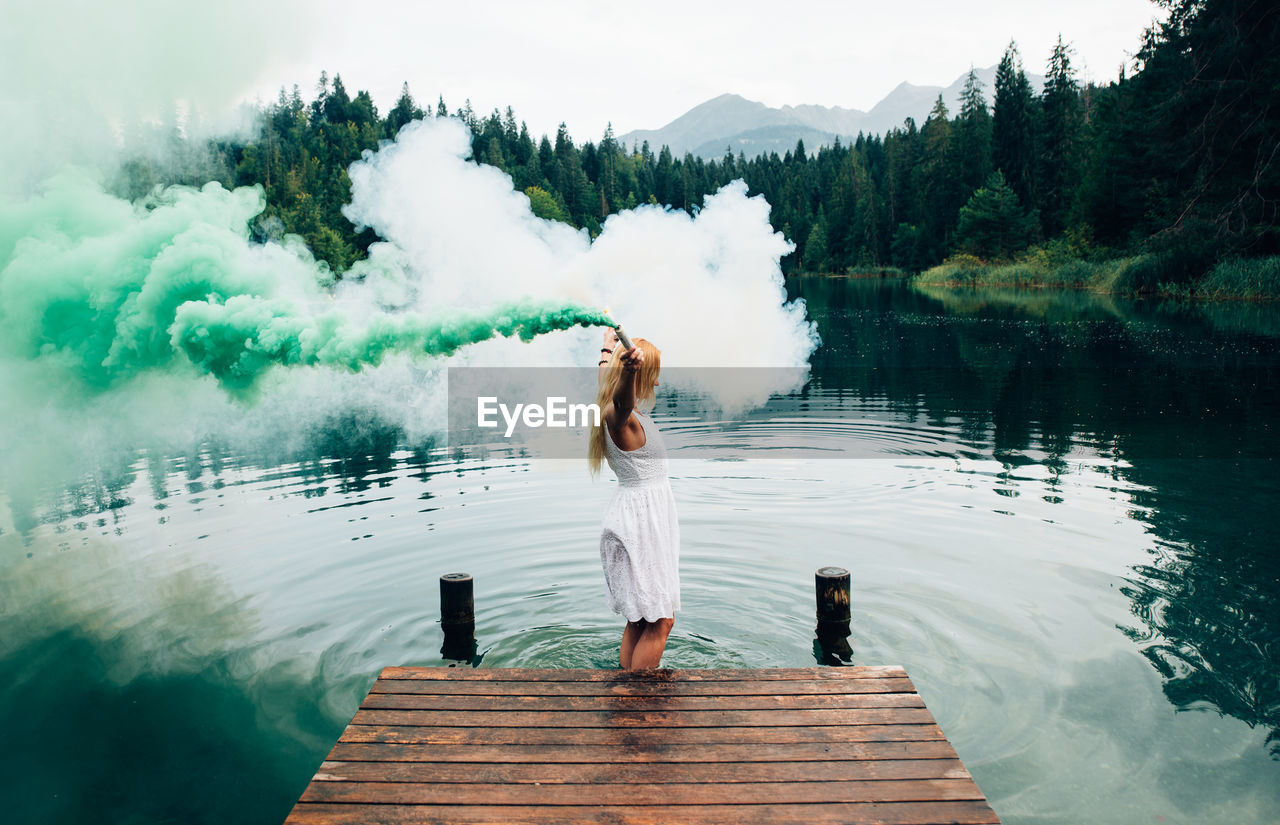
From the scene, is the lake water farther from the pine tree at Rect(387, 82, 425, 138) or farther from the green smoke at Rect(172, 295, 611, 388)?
the pine tree at Rect(387, 82, 425, 138)

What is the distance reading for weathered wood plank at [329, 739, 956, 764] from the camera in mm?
4598

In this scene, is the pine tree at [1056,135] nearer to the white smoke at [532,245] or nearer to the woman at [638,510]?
the white smoke at [532,245]

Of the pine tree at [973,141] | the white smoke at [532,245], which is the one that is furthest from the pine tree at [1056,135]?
the white smoke at [532,245]

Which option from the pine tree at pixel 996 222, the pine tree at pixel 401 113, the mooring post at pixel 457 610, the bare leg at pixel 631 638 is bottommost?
the mooring post at pixel 457 610

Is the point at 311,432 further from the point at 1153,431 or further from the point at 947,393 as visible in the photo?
the point at 1153,431

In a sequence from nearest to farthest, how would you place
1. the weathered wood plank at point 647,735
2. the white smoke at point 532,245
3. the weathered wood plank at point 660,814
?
the weathered wood plank at point 660,814 < the weathered wood plank at point 647,735 < the white smoke at point 532,245

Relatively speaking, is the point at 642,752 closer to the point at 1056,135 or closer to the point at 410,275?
the point at 410,275

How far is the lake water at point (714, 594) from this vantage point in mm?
5875

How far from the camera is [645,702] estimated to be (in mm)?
5234

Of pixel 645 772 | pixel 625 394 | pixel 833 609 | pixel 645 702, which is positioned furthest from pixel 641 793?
pixel 833 609

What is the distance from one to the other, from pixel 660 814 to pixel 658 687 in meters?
1.36

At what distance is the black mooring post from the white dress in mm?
2541

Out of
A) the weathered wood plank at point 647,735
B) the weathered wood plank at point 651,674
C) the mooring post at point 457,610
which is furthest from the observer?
the mooring post at point 457,610

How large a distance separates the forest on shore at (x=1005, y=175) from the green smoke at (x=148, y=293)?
1919 cm
